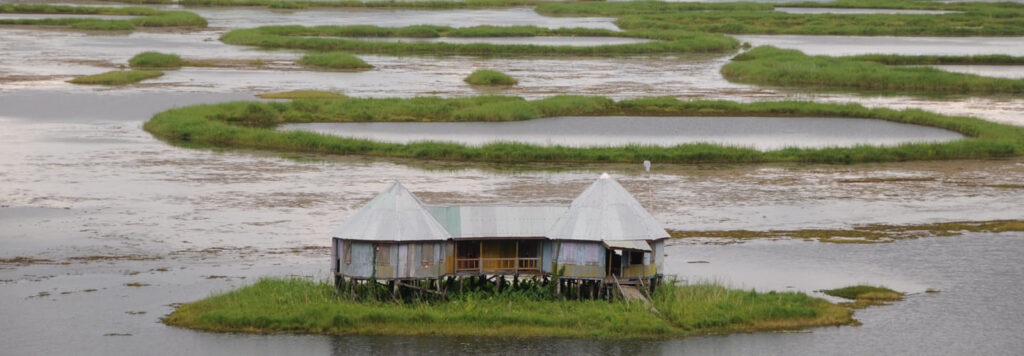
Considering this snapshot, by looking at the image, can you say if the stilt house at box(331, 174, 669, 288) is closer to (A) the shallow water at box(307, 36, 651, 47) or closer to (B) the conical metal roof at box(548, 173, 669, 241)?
(B) the conical metal roof at box(548, 173, 669, 241)

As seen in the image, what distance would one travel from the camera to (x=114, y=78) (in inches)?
3561

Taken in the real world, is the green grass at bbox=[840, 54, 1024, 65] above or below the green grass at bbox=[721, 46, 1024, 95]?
above

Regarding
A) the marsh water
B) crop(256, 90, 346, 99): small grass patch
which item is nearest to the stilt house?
the marsh water

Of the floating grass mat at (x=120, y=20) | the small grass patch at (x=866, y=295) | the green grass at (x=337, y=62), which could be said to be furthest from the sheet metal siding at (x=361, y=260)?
the floating grass mat at (x=120, y=20)

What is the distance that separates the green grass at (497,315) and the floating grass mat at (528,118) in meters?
26.5

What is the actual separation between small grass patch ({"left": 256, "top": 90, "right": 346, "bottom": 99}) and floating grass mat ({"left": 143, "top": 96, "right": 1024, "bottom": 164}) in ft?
9.04

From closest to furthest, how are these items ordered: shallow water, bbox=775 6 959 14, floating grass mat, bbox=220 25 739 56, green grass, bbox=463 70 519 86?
1. green grass, bbox=463 70 519 86
2. floating grass mat, bbox=220 25 739 56
3. shallow water, bbox=775 6 959 14

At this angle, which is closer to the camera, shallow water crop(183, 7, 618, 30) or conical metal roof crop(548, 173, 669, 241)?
conical metal roof crop(548, 173, 669, 241)

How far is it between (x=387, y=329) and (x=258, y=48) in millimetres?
96125

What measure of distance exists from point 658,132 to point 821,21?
314 feet

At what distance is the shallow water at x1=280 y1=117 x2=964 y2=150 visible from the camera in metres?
65.4

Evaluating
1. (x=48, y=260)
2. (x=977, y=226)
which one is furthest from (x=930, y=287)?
(x=48, y=260)

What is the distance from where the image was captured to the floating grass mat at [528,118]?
60.5 meters

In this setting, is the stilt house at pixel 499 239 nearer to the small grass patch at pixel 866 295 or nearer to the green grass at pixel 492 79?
the small grass patch at pixel 866 295
